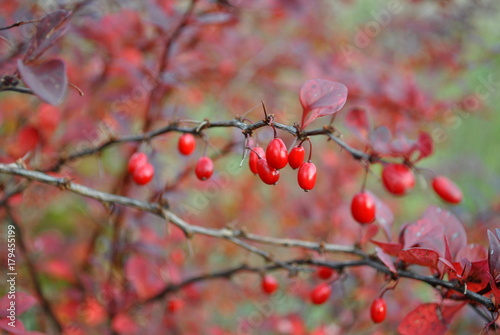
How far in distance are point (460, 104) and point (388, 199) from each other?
137 cm

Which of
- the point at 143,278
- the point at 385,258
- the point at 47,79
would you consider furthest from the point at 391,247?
the point at 143,278

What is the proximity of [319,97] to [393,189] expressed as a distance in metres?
0.32

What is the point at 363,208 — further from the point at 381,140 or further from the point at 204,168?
the point at 204,168

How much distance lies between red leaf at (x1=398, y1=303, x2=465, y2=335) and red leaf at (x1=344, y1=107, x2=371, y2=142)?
34 centimetres

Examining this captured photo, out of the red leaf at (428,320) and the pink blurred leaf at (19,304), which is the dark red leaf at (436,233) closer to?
the red leaf at (428,320)

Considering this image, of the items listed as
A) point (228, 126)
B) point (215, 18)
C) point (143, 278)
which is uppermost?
point (228, 126)

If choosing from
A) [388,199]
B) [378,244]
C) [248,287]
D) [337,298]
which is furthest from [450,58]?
[378,244]

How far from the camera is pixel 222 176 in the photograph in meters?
1.53

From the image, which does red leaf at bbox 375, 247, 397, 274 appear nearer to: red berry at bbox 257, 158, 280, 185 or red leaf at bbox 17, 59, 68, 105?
red berry at bbox 257, 158, 280, 185

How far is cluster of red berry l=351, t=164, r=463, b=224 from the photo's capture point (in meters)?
0.79

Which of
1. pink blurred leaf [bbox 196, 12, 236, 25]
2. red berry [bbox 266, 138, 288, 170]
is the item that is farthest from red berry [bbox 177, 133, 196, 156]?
pink blurred leaf [bbox 196, 12, 236, 25]

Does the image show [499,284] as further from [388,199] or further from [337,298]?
[388,199]

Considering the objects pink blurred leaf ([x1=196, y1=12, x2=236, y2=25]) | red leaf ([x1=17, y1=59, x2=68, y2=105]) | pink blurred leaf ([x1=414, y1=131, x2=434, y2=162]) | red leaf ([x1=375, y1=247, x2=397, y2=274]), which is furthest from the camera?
pink blurred leaf ([x1=196, y1=12, x2=236, y2=25])

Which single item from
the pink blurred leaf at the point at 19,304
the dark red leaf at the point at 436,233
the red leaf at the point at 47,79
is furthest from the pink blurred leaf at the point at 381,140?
the pink blurred leaf at the point at 19,304
